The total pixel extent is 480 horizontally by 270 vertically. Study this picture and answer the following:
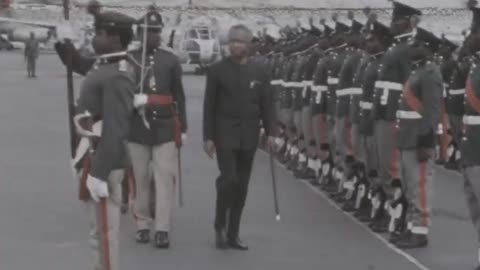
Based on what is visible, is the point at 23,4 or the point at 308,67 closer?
the point at 308,67

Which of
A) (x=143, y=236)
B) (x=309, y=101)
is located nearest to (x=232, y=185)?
(x=143, y=236)

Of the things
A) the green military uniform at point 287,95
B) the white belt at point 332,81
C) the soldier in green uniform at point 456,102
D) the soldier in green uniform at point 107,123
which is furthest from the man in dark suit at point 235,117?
the soldier in green uniform at point 456,102

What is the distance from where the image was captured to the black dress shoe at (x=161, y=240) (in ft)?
38.4

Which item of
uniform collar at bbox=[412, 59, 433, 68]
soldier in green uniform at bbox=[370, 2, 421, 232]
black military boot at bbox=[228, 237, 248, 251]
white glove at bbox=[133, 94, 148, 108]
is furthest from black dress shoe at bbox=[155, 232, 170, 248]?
uniform collar at bbox=[412, 59, 433, 68]

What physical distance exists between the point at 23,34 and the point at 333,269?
Answer: 8216 centimetres

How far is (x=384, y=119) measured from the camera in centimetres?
1216

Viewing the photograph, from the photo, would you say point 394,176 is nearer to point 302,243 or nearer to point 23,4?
point 302,243

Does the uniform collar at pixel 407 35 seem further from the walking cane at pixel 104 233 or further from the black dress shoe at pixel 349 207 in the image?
the walking cane at pixel 104 233

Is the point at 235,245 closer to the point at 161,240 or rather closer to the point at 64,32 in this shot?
the point at 161,240

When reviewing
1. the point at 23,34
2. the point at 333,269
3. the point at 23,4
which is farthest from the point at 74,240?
the point at 23,34

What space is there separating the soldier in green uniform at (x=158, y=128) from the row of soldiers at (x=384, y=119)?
1.97 m

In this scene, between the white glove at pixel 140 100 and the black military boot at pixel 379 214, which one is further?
the black military boot at pixel 379 214

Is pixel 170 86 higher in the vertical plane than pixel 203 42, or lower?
higher

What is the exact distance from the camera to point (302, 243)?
12.1 m
